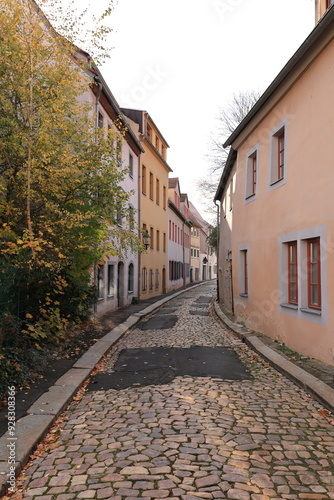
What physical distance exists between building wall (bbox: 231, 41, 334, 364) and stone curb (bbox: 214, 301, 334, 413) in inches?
22.1

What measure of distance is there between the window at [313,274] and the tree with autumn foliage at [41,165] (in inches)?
166

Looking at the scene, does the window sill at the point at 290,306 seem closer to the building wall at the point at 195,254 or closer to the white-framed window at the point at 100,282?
the white-framed window at the point at 100,282

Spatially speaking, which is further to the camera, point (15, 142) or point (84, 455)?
point (15, 142)

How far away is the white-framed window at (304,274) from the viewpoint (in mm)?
7609

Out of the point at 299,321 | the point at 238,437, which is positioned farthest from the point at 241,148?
the point at 238,437

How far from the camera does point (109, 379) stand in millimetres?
6914

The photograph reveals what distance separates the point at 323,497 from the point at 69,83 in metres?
7.58

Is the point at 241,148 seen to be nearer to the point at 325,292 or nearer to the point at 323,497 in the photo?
the point at 325,292

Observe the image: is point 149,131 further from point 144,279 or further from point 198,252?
point 198,252

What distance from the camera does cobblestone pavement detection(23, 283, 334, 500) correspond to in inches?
131

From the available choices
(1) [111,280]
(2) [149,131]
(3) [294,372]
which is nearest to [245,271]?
(1) [111,280]

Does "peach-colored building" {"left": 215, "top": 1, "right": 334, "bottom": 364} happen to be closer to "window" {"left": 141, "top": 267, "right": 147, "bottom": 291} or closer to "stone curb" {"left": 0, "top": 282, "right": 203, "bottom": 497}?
"stone curb" {"left": 0, "top": 282, "right": 203, "bottom": 497}

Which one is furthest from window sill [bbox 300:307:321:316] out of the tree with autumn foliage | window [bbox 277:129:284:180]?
the tree with autumn foliage

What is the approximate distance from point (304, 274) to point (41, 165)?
17.5 feet
